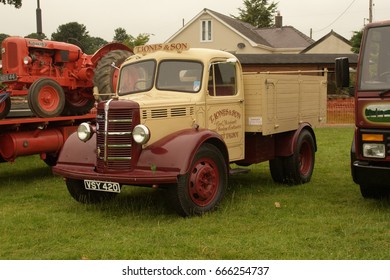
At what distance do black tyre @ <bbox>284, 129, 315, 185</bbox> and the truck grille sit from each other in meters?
3.13

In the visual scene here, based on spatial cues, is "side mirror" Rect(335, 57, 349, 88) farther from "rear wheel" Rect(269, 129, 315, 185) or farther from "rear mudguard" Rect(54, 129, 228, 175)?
"rear wheel" Rect(269, 129, 315, 185)

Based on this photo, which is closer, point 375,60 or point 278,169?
point 375,60

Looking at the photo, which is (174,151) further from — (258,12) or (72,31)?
(72,31)

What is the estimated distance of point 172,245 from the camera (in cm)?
516

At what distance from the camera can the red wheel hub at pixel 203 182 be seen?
20.4 feet

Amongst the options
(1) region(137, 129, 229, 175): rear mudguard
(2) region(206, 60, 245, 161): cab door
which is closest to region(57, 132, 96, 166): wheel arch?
(1) region(137, 129, 229, 175): rear mudguard

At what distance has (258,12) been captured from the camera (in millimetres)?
60906

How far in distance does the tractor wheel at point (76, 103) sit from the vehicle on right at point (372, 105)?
249 inches

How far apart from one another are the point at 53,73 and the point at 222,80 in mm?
4543

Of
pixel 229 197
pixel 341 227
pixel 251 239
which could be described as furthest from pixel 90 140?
pixel 341 227

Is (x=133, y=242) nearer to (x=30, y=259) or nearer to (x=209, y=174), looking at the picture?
(x=30, y=259)

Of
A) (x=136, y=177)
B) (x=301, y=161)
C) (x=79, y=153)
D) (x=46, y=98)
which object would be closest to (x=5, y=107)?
(x=46, y=98)

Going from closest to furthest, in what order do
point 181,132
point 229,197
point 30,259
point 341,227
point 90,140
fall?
point 30,259
point 341,227
point 181,132
point 90,140
point 229,197

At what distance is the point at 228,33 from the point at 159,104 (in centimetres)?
3429
